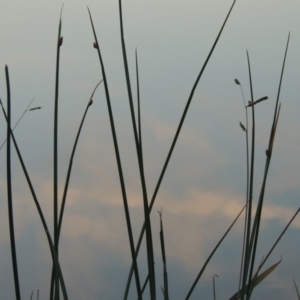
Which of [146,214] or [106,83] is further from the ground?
[106,83]

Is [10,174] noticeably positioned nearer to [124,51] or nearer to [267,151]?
[124,51]

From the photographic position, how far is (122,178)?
45.8 inches

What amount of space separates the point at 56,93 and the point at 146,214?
15.3 inches

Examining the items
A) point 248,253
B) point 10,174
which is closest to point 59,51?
point 10,174

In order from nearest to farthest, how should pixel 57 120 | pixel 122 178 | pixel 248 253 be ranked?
pixel 122 178, pixel 57 120, pixel 248 253

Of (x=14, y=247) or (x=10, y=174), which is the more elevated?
(x=10, y=174)

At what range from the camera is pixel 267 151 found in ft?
4.76

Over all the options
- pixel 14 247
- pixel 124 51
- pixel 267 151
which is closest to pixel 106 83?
pixel 124 51

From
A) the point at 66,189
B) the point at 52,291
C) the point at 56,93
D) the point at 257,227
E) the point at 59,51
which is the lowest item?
the point at 52,291

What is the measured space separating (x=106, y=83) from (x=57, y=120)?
0.64ft

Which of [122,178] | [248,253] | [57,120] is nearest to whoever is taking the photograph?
[122,178]

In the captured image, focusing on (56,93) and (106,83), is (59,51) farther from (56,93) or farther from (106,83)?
(106,83)

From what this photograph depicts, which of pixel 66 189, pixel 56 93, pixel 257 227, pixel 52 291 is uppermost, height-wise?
pixel 56 93

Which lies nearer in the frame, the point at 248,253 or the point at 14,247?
the point at 14,247
